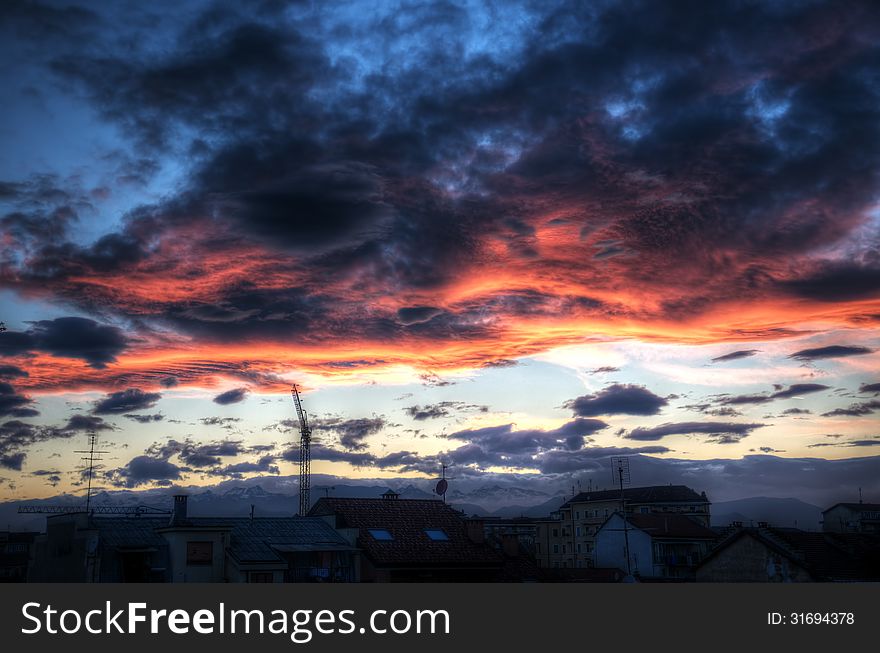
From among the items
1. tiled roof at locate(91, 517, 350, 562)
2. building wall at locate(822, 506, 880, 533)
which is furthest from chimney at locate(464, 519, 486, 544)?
building wall at locate(822, 506, 880, 533)

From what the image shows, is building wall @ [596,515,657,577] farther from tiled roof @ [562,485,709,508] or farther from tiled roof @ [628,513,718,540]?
tiled roof @ [562,485,709,508]

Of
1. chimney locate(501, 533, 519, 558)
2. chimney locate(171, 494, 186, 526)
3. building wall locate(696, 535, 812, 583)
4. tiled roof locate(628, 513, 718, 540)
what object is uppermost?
chimney locate(171, 494, 186, 526)

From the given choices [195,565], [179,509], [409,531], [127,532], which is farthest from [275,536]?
[409,531]

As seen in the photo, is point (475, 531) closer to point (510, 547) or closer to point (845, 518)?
point (510, 547)

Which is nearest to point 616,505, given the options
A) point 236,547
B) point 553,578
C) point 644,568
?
point 644,568

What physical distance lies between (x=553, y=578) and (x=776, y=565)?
70.7 ft

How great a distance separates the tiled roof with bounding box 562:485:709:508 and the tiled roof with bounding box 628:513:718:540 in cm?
5226

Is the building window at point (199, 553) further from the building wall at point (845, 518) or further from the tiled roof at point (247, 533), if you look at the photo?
the building wall at point (845, 518)

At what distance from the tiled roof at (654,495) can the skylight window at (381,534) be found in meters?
90.3

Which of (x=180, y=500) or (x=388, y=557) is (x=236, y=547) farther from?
(x=388, y=557)

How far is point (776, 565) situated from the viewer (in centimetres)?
5991

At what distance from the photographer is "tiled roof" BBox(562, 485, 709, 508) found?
154m

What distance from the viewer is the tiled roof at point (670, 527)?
295 ft

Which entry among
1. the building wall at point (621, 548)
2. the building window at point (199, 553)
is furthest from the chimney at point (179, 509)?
the building wall at point (621, 548)
